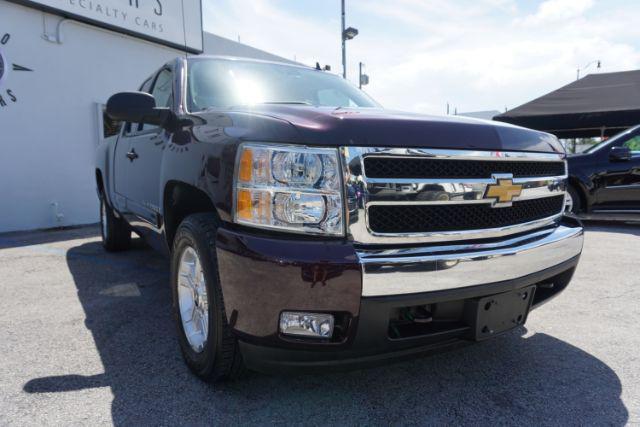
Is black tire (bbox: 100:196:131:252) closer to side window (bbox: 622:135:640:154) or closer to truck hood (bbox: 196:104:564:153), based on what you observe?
truck hood (bbox: 196:104:564:153)

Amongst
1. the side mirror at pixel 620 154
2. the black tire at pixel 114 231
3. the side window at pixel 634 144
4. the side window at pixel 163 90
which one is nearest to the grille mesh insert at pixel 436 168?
the side window at pixel 163 90

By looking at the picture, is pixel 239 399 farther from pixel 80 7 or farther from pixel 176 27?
pixel 176 27

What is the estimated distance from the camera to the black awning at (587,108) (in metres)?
10.8

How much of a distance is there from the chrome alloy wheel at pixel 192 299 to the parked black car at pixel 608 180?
604 centimetres

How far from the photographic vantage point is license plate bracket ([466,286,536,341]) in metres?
1.81

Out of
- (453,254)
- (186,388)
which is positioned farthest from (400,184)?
(186,388)

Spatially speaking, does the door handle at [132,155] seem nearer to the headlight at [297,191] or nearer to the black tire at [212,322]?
the black tire at [212,322]

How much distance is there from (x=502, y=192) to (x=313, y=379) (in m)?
1.23

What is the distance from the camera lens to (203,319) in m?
2.16

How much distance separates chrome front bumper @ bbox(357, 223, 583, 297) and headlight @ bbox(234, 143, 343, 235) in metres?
0.20

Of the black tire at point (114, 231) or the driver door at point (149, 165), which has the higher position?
the driver door at point (149, 165)

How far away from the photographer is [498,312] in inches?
74.3

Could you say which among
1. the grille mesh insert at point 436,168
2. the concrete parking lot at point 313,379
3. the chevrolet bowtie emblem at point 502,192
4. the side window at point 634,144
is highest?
the side window at point 634,144

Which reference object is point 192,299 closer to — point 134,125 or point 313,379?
point 313,379
